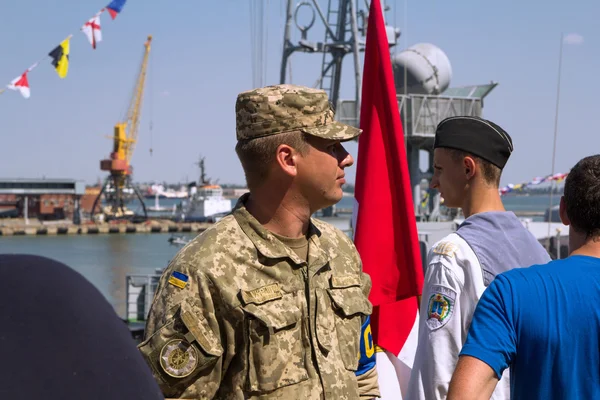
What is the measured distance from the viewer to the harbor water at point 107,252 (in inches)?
1533

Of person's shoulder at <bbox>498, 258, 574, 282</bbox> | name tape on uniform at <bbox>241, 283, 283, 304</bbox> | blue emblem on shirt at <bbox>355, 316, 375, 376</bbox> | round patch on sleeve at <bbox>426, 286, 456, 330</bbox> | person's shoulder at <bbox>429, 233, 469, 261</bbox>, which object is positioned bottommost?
blue emblem on shirt at <bbox>355, 316, 375, 376</bbox>

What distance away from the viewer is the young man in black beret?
7.69ft

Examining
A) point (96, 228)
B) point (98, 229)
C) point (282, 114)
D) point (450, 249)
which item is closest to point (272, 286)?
point (282, 114)

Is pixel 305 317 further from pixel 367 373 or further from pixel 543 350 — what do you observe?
pixel 543 350

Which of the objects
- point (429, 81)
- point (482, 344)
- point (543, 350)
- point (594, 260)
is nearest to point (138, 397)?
point (482, 344)

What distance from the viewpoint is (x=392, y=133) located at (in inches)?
156

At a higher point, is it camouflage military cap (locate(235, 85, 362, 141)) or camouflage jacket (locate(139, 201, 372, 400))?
camouflage military cap (locate(235, 85, 362, 141))

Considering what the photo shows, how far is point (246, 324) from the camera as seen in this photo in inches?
80.8

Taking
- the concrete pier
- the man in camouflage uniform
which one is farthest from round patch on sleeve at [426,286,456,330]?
the concrete pier

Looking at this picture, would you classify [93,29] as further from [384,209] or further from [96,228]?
[96,228]

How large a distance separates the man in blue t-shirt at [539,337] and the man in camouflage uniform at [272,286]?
0.51 meters

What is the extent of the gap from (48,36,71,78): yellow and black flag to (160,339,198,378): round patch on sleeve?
1659 centimetres

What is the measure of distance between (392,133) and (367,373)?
5.87 feet

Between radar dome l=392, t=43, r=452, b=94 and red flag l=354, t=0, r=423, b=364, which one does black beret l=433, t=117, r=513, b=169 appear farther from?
radar dome l=392, t=43, r=452, b=94
